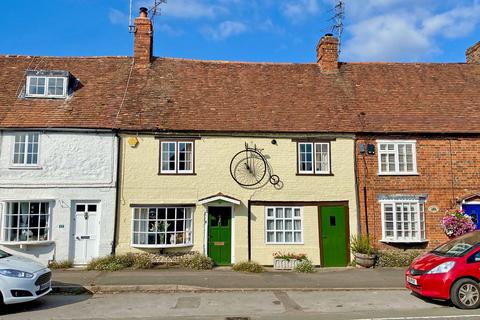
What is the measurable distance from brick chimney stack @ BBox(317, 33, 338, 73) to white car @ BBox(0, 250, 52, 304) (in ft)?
47.4

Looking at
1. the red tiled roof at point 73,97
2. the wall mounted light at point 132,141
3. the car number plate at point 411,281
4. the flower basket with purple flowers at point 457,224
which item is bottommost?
the car number plate at point 411,281

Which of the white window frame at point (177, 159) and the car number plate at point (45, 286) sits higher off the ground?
the white window frame at point (177, 159)

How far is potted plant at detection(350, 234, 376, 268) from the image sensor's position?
1477 centimetres

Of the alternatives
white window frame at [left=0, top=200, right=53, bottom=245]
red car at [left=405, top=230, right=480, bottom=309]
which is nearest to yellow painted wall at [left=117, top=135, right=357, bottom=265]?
white window frame at [left=0, top=200, right=53, bottom=245]

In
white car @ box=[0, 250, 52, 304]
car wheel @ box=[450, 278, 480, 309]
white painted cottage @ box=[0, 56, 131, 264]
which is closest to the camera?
white car @ box=[0, 250, 52, 304]

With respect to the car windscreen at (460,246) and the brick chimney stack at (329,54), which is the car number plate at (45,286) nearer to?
the car windscreen at (460,246)

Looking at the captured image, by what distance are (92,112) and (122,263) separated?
18.7ft

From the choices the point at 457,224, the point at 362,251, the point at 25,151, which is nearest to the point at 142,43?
the point at 25,151

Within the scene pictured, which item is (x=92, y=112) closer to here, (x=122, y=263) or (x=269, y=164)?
(x=122, y=263)

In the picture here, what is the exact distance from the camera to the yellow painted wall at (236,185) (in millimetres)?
15336

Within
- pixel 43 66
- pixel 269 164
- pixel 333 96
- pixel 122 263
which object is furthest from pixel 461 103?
pixel 43 66

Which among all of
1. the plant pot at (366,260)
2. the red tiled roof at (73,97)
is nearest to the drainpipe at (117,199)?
the red tiled roof at (73,97)

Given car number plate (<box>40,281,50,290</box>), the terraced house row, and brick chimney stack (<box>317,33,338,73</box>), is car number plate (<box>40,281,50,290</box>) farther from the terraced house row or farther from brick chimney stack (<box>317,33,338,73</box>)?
brick chimney stack (<box>317,33,338,73</box>)

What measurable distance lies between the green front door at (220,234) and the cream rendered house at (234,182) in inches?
1.4
